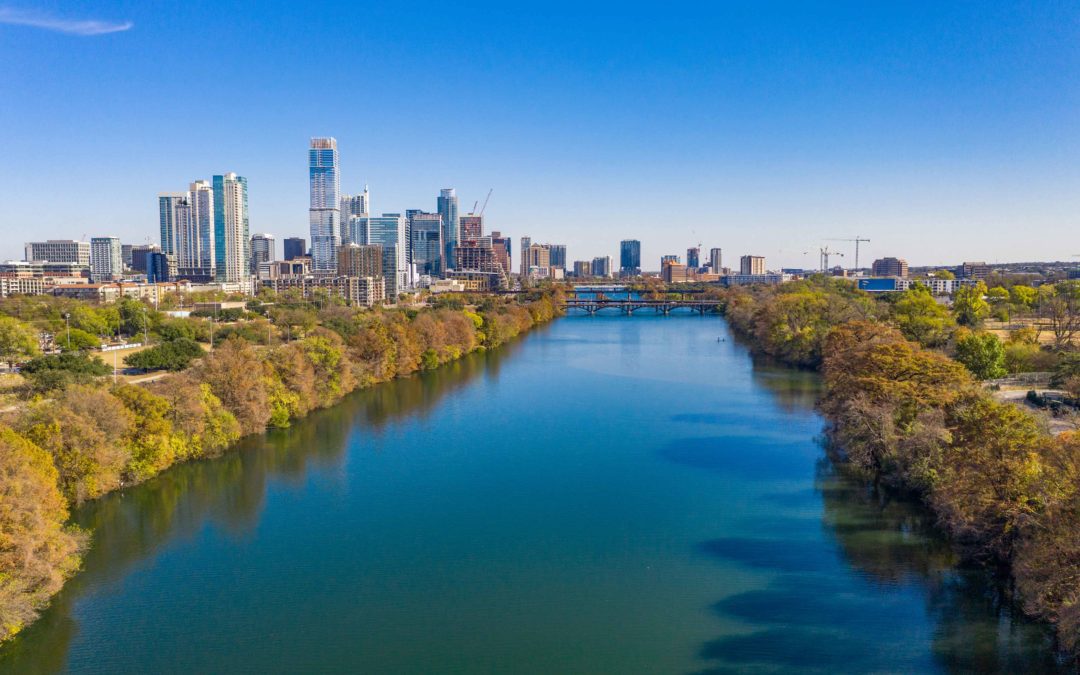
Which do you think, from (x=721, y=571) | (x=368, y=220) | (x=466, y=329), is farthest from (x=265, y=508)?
(x=368, y=220)

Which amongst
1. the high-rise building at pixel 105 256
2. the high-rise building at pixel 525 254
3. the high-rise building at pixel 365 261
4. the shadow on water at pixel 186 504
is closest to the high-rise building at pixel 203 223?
the high-rise building at pixel 105 256

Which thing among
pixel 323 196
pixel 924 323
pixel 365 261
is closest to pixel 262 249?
pixel 323 196

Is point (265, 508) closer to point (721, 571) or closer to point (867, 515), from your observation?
point (721, 571)

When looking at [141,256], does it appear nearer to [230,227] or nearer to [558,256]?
[230,227]

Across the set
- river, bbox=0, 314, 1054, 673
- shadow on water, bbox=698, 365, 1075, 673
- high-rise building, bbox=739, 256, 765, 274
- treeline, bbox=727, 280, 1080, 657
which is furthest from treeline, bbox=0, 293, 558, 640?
high-rise building, bbox=739, 256, 765, 274

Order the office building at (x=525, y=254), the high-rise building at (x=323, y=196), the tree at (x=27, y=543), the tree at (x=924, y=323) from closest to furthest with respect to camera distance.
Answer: the tree at (x=27, y=543) < the tree at (x=924, y=323) < the high-rise building at (x=323, y=196) < the office building at (x=525, y=254)

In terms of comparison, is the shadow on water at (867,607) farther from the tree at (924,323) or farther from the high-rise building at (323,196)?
the high-rise building at (323,196)
